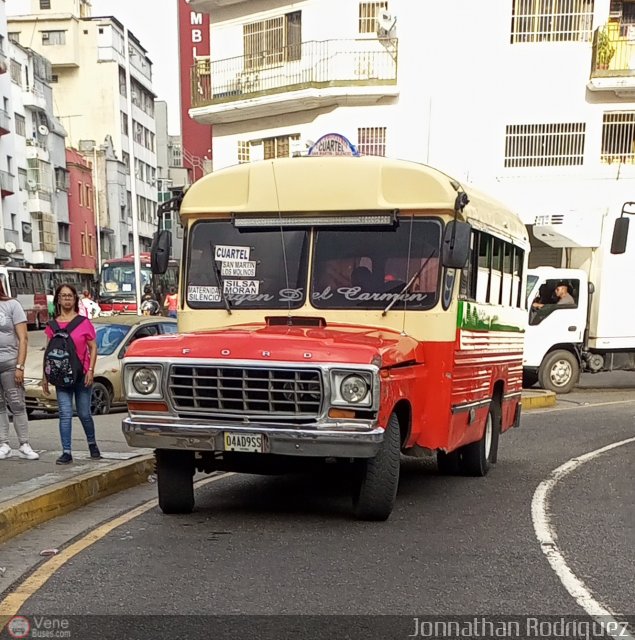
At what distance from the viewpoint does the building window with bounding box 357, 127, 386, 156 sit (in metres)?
25.0

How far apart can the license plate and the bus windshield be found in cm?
3469

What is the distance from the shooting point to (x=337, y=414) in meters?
6.13

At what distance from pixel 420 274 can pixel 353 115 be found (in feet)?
61.1

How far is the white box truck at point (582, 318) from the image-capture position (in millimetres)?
17828

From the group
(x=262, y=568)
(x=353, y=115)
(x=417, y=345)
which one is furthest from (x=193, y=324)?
(x=353, y=115)

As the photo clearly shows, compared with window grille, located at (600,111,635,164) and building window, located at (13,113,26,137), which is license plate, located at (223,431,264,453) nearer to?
window grille, located at (600,111,635,164)

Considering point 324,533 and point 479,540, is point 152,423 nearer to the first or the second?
point 324,533

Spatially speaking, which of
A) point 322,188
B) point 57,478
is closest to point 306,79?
point 322,188

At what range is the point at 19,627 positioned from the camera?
455cm

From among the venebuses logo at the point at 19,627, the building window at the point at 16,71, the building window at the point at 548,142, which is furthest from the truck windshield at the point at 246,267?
the building window at the point at 16,71

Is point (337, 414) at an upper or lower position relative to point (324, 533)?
upper

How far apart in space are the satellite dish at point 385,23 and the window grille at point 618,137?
6424mm

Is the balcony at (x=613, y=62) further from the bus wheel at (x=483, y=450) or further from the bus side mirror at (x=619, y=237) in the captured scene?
the bus wheel at (x=483, y=450)

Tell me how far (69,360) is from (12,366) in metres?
0.63
